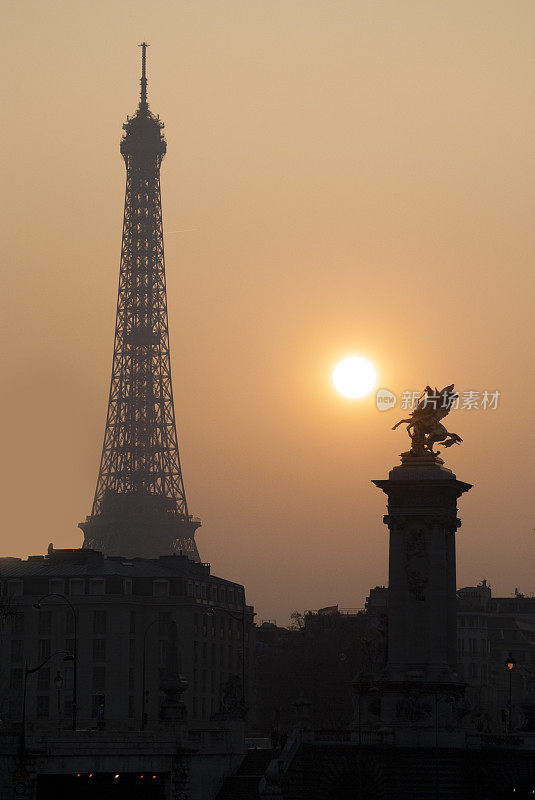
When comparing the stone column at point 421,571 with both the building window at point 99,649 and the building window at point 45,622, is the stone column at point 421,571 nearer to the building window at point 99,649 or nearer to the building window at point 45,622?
the building window at point 99,649

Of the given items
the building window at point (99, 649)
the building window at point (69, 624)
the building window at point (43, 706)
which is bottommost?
the building window at point (43, 706)

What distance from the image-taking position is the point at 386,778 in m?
112

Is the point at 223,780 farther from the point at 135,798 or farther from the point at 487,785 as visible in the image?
the point at 487,785

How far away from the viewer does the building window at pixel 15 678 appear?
646 ft

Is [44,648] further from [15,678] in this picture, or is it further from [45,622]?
[15,678]

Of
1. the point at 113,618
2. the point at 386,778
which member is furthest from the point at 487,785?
the point at 113,618

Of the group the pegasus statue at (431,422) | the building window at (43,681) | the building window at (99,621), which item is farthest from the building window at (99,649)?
the pegasus statue at (431,422)

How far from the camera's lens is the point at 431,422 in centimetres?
12319

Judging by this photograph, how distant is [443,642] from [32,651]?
8583cm

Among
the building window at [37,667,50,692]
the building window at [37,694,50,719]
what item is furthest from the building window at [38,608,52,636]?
the building window at [37,694,50,719]

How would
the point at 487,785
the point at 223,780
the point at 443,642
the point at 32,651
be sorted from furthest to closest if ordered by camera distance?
the point at 32,651, the point at 223,780, the point at 443,642, the point at 487,785

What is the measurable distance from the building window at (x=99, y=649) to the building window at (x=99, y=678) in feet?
2.89

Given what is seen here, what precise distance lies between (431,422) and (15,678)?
3318 inches

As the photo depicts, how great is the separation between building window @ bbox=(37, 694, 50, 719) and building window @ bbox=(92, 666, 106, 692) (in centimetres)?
460
